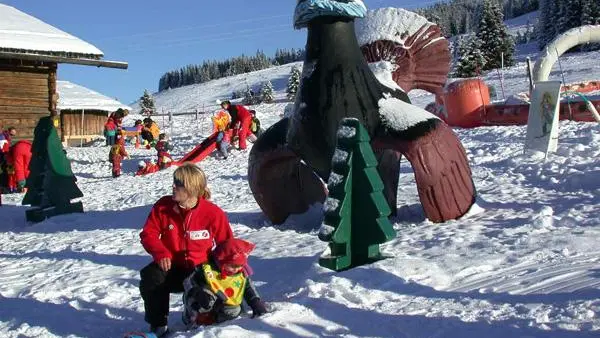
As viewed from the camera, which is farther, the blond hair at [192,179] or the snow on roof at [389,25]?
the snow on roof at [389,25]

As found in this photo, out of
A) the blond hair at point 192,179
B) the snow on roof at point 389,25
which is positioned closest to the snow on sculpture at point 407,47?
the snow on roof at point 389,25

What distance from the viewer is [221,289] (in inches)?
133

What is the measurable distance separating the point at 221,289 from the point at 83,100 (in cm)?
2539

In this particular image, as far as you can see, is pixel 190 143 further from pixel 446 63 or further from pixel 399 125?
pixel 399 125

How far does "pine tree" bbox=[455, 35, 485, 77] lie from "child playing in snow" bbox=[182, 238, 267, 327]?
132 feet

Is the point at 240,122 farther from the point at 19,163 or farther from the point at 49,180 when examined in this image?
the point at 49,180

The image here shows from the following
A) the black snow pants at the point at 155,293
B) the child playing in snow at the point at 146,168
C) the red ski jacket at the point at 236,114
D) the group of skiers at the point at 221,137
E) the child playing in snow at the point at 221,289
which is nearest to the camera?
the child playing in snow at the point at 221,289

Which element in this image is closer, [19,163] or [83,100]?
[19,163]

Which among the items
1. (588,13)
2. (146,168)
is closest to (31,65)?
(146,168)

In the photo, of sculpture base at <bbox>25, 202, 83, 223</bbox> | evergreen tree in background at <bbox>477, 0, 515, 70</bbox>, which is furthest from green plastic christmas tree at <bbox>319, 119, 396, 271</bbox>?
evergreen tree in background at <bbox>477, 0, 515, 70</bbox>

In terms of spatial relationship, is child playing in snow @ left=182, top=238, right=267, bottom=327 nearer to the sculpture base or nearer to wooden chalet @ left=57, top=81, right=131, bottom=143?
the sculpture base

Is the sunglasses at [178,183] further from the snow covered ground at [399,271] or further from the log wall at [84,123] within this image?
the log wall at [84,123]

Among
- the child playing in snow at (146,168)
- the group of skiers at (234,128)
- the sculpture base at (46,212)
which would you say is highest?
the group of skiers at (234,128)

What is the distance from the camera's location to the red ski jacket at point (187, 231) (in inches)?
141
